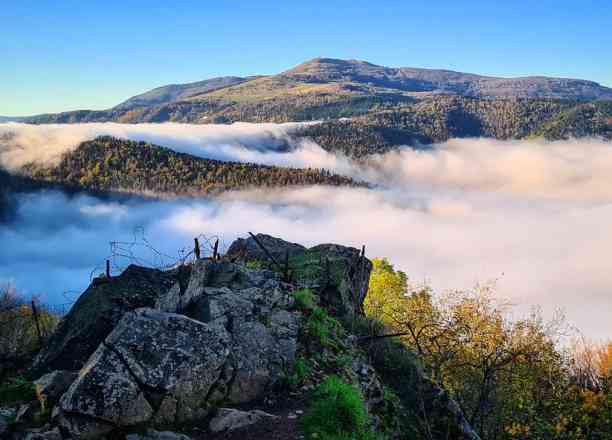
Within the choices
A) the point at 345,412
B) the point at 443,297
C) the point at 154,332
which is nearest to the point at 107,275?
the point at 154,332

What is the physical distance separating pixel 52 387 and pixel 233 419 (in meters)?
4.38

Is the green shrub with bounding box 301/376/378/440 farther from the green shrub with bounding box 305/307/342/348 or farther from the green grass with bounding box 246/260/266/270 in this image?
the green grass with bounding box 246/260/266/270

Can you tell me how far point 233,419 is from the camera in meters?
12.2

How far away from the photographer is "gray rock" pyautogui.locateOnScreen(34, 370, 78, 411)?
468 inches

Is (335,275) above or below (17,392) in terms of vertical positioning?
above

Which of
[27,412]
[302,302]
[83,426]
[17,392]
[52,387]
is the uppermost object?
[302,302]

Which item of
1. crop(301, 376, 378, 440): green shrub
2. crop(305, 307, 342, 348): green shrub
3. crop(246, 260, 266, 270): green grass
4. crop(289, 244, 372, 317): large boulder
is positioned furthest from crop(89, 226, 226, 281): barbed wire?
crop(301, 376, 378, 440): green shrub

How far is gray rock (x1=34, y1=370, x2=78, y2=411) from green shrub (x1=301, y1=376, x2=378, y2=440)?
5.80 m

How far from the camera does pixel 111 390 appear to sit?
1127cm

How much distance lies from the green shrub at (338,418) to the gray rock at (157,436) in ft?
9.46

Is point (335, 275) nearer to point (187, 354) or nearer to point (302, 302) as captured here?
point (302, 302)

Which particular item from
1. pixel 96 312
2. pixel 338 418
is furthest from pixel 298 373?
pixel 96 312

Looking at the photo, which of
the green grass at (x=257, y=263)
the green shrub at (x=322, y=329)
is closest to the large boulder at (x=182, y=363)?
the green shrub at (x=322, y=329)

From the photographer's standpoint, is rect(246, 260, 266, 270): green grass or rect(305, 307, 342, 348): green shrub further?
rect(246, 260, 266, 270): green grass
